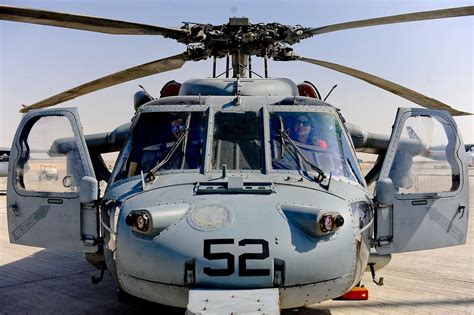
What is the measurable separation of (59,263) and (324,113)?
5536 millimetres

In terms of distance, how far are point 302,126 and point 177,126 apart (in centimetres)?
115

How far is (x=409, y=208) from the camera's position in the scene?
4.95 m

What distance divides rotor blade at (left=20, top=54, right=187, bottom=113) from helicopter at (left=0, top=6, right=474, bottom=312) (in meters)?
0.53

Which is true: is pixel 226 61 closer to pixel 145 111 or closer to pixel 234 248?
pixel 145 111

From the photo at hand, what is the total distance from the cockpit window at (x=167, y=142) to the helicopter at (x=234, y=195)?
13 millimetres

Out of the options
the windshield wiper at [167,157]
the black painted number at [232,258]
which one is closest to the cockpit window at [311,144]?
the windshield wiper at [167,157]

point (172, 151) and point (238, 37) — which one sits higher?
point (238, 37)

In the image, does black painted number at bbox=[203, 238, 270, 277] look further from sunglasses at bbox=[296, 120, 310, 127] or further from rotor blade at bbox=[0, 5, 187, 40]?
rotor blade at bbox=[0, 5, 187, 40]

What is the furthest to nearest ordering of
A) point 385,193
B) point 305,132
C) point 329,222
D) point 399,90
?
point 399,90
point 305,132
point 385,193
point 329,222

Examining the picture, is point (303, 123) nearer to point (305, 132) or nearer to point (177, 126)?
point (305, 132)

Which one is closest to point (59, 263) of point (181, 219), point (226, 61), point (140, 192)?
point (226, 61)

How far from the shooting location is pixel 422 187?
530 cm

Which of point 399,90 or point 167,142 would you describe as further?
point 399,90

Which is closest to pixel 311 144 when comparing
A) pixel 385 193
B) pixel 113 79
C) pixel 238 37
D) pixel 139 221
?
pixel 385 193
